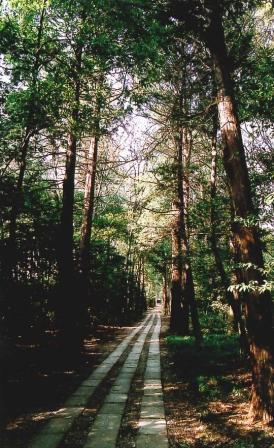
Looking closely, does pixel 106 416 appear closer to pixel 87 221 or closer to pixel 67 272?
pixel 67 272

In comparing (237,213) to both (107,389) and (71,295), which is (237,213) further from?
(71,295)

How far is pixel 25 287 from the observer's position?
855 cm

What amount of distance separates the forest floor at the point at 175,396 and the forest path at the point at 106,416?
59 millimetres

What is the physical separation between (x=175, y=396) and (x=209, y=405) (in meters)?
0.95

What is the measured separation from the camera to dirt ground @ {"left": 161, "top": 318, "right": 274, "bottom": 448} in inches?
210

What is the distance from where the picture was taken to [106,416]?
249 inches

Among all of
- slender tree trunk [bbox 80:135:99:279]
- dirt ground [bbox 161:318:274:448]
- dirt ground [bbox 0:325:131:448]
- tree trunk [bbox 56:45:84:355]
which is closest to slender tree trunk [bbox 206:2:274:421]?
dirt ground [bbox 161:318:274:448]

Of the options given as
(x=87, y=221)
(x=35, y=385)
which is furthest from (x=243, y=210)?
(x=87, y=221)

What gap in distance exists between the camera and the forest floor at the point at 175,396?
17.7 ft

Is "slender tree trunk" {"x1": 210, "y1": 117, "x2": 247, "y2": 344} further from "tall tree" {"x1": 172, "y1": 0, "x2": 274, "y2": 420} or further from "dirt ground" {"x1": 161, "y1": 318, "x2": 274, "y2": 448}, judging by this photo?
"tall tree" {"x1": 172, "y1": 0, "x2": 274, "y2": 420}

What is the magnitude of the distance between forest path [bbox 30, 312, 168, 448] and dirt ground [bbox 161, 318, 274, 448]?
246mm

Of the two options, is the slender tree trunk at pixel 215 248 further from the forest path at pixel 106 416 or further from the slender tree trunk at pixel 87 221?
the slender tree trunk at pixel 87 221

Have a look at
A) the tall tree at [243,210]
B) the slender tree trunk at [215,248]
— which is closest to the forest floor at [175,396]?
the tall tree at [243,210]

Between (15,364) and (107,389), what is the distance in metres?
2.13
